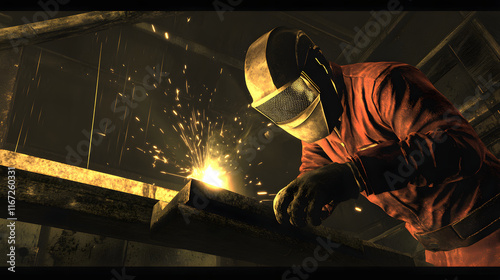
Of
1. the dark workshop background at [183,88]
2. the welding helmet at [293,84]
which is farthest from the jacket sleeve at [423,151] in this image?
the dark workshop background at [183,88]

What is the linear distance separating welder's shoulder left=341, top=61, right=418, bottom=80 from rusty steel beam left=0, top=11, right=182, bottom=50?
1924 mm

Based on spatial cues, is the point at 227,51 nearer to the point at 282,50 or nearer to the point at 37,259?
the point at 282,50

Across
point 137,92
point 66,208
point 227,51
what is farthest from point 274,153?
point 66,208

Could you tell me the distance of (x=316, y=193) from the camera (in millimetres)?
1542

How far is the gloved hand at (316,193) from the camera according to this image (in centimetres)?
154

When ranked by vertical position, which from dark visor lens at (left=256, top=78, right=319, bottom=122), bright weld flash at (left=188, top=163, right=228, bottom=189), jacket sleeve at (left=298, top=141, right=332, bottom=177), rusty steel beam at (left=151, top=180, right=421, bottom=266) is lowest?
rusty steel beam at (left=151, top=180, right=421, bottom=266)

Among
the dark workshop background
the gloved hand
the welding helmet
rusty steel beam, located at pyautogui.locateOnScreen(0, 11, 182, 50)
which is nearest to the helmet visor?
the welding helmet

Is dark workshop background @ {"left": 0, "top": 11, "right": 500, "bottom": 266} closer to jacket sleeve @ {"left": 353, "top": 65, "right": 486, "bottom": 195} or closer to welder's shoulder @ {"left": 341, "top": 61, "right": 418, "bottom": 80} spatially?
welder's shoulder @ {"left": 341, "top": 61, "right": 418, "bottom": 80}

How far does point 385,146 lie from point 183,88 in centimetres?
354

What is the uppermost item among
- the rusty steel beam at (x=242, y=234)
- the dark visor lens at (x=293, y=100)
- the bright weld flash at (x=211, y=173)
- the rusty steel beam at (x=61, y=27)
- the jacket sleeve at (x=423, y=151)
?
the rusty steel beam at (x=61, y=27)

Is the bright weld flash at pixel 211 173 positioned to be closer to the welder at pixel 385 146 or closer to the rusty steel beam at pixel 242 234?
the welder at pixel 385 146

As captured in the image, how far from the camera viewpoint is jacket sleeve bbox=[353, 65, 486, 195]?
5.15 ft

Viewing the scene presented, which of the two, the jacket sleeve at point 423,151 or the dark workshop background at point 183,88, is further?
the dark workshop background at point 183,88

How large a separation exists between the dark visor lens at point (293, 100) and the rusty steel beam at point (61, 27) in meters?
1.63
